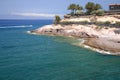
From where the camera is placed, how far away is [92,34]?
8369cm

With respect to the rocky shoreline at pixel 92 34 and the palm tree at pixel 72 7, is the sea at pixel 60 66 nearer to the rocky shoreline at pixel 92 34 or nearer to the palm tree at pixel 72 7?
the rocky shoreline at pixel 92 34

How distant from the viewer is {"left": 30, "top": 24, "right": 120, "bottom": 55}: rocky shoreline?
189ft

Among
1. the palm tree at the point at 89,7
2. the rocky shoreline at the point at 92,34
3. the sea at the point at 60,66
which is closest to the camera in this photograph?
the sea at the point at 60,66

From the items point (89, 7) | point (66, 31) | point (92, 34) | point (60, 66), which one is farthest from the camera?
point (89, 7)

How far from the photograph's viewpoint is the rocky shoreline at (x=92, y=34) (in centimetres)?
5762

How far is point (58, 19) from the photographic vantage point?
109 metres

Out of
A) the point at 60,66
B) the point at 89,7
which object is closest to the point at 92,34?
the point at 89,7

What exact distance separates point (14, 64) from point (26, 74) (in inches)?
301

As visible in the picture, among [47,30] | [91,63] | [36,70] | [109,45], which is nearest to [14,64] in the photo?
[36,70]

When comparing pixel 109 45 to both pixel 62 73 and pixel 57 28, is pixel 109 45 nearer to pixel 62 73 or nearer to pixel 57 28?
pixel 62 73

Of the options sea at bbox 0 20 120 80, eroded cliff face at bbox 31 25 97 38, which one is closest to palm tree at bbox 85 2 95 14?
eroded cliff face at bbox 31 25 97 38

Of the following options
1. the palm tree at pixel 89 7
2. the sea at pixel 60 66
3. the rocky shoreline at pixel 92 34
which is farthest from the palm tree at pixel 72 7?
the sea at pixel 60 66

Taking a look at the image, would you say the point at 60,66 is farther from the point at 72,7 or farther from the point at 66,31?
the point at 72,7

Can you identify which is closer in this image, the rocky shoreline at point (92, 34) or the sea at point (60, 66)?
Result: the sea at point (60, 66)
